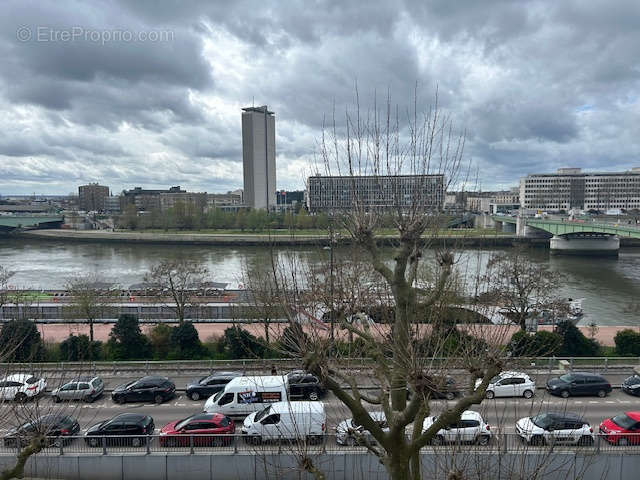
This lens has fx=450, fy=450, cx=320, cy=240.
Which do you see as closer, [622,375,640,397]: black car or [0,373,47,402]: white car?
[0,373,47,402]: white car

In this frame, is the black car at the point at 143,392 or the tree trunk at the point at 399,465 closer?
the tree trunk at the point at 399,465

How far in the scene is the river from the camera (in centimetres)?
2084

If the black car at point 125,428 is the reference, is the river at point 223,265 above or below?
below

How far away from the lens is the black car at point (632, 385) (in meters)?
9.43

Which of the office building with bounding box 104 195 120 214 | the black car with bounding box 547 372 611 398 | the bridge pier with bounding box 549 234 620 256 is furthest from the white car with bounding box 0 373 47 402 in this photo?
the office building with bounding box 104 195 120 214

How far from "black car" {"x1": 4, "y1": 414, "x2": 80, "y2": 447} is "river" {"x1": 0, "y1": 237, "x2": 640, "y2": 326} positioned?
880 centimetres

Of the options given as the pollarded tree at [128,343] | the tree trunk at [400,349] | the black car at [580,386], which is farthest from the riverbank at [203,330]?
the tree trunk at [400,349]

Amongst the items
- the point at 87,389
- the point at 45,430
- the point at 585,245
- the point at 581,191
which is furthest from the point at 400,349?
the point at 581,191

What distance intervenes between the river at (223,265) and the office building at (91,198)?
231ft

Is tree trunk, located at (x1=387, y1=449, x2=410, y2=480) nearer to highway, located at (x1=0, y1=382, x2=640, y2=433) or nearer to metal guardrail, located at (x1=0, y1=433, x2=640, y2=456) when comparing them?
metal guardrail, located at (x1=0, y1=433, x2=640, y2=456)

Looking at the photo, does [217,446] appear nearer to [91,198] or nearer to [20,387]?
[20,387]

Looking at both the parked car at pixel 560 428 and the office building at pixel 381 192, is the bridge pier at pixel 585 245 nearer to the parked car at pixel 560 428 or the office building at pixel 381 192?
the parked car at pixel 560 428

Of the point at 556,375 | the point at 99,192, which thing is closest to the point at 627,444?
the point at 556,375

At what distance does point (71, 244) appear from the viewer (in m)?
49.0
